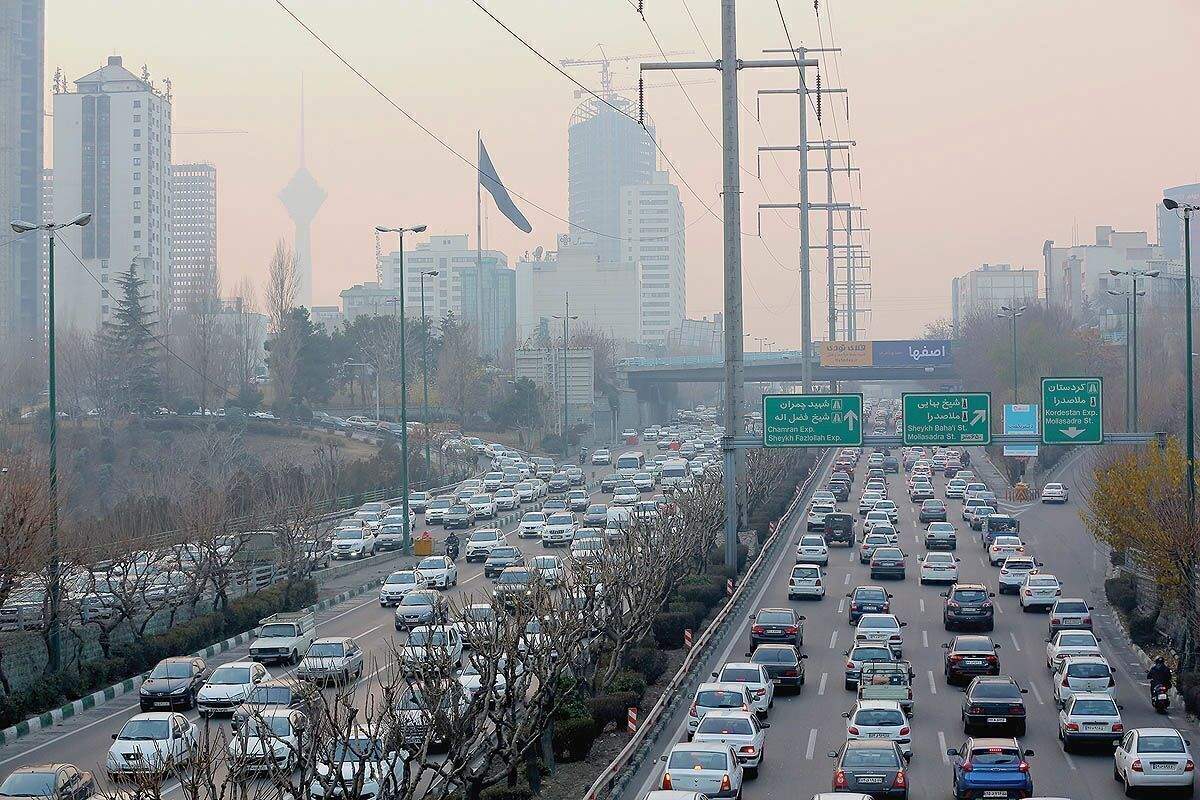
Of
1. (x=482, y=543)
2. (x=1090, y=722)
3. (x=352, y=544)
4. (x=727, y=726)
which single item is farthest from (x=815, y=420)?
(x=352, y=544)

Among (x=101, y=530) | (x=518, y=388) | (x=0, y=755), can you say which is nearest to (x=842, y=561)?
(x=101, y=530)

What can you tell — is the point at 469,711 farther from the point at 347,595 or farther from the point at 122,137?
the point at 122,137

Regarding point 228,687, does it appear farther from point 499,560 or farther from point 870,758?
point 499,560

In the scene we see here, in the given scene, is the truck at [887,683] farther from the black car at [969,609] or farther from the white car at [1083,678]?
the black car at [969,609]

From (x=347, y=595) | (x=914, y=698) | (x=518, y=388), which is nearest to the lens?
(x=914, y=698)

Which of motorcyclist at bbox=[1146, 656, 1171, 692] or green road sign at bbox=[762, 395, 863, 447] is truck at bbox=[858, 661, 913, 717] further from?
green road sign at bbox=[762, 395, 863, 447]

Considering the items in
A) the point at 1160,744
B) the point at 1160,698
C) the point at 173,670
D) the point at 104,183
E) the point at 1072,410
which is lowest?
the point at 1160,698

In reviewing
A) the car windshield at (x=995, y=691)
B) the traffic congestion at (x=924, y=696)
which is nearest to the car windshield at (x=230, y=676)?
the traffic congestion at (x=924, y=696)
